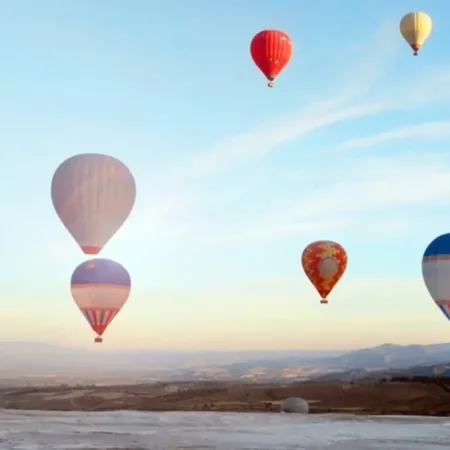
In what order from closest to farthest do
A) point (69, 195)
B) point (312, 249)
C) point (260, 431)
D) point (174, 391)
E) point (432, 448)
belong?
point (432, 448) → point (260, 431) → point (69, 195) → point (312, 249) → point (174, 391)

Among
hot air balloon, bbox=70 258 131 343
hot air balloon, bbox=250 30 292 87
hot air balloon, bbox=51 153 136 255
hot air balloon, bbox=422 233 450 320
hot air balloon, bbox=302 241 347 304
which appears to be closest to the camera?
hot air balloon, bbox=51 153 136 255

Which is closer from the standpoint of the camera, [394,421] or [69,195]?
[394,421]

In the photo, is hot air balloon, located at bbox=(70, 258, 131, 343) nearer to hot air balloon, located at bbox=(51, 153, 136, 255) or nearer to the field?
hot air balloon, located at bbox=(51, 153, 136, 255)

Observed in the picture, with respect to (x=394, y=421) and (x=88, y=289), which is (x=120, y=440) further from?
(x=88, y=289)

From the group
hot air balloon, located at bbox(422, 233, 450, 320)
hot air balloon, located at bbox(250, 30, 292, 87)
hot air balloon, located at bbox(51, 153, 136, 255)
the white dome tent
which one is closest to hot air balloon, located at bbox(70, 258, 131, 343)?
hot air balloon, located at bbox(51, 153, 136, 255)

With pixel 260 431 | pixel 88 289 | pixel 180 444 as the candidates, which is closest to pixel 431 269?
pixel 88 289

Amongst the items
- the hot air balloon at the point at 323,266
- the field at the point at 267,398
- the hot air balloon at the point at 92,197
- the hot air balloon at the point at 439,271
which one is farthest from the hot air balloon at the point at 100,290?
the hot air balloon at the point at 439,271

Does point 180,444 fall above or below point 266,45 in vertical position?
below
